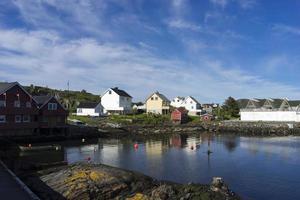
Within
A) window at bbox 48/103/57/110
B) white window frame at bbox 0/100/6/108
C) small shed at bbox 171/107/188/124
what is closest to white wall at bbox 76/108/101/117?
small shed at bbox 171/107/188/124

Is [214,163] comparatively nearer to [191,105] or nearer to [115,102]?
[115,102]

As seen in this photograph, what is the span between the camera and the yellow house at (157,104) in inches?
4929

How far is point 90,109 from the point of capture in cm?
10944

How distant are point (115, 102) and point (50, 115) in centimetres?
4483

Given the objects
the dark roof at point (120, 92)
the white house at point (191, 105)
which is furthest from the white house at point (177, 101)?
the dark roof at point (120, 92)

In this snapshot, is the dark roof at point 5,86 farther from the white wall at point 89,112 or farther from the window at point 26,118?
the white wall at point 89,112

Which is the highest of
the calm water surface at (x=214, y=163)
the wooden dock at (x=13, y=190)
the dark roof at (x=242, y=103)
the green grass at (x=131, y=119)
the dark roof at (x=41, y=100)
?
the dark roof at (x=242, y=103)

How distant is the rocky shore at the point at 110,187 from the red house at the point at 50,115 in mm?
42163

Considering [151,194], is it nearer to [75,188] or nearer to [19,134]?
[75,188]

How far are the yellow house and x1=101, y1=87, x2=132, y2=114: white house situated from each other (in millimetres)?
8521

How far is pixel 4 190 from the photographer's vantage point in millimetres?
23109

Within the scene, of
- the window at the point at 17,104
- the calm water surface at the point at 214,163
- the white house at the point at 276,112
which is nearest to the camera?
the calm water surface at the point at 214,163

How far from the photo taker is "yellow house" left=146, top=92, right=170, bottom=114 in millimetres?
125188

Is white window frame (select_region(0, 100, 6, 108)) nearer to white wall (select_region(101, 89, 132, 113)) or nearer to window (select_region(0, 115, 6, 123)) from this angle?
window (select_region(0, 115, 6, 123))
